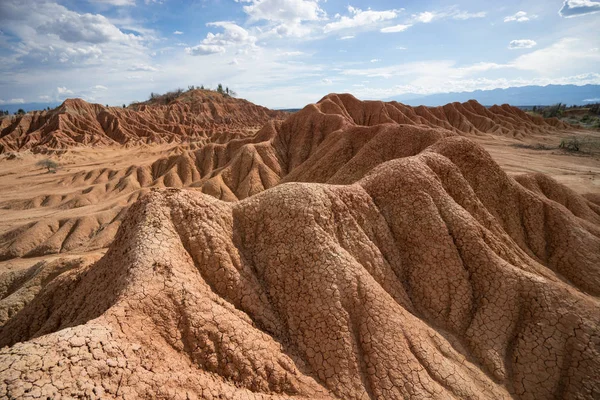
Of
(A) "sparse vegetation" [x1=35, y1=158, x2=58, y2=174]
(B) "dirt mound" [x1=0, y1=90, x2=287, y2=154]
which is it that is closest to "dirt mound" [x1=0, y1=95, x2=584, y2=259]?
(A) "sparse vegetation" [x1=35, y1=158, x2=58, y2=174]

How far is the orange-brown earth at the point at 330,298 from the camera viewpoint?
5.42 metres

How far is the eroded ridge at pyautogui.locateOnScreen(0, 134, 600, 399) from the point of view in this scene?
207 inches

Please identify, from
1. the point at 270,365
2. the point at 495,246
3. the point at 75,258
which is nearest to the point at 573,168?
the point at 495,246

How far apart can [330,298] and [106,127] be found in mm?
86870

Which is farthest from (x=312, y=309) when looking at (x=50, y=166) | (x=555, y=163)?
(x=50, y=166)

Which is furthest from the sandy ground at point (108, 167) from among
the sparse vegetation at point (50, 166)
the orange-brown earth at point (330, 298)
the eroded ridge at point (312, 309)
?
the eroded ridge at point (312, 309)

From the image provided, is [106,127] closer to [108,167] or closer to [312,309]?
[108,167]

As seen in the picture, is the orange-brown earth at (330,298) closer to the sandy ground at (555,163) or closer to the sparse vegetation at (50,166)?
the sandy ground at (555,163)

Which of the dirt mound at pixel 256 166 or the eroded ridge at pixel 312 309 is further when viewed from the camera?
the dirt mound at pixel 256 166

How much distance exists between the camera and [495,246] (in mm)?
9586

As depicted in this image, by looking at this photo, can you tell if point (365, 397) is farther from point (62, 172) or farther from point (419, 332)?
point (62, 172)

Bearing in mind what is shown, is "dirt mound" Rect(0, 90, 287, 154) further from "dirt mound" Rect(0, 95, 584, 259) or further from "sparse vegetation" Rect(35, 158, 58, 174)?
"dirt mound" Rect(0, 95, 584, 259)

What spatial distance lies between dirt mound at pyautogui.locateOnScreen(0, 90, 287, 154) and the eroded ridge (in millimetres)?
47673

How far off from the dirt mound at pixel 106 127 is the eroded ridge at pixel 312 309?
156 feet
